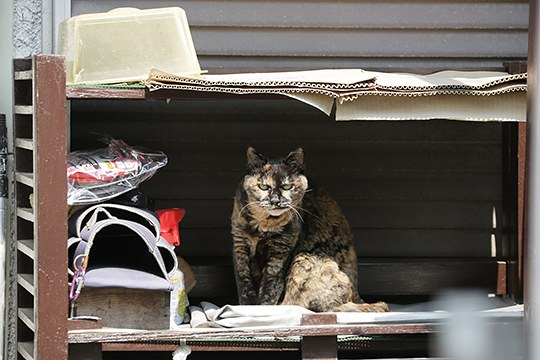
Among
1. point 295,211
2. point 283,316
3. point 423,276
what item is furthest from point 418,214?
point 283,316

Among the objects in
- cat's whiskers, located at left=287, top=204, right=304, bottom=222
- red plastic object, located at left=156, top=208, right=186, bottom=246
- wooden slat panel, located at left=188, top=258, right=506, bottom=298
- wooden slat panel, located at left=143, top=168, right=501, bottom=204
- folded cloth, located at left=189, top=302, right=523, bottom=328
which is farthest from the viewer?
wooden slat panel, located at left=143, top=168, right=501, bottom=204

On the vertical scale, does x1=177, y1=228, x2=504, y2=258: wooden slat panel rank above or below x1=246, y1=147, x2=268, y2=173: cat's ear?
below

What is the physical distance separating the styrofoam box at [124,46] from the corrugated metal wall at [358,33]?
2.23 ft

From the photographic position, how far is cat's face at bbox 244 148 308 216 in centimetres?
470

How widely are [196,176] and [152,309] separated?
1.21m

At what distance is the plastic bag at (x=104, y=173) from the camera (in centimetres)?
430

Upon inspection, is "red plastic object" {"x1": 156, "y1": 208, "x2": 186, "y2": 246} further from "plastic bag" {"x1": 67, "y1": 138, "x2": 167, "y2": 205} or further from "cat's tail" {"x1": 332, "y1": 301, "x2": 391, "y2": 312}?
"cat's tail" {"x1": 332, "y1": 301, "x2": 391, "y2": 312}

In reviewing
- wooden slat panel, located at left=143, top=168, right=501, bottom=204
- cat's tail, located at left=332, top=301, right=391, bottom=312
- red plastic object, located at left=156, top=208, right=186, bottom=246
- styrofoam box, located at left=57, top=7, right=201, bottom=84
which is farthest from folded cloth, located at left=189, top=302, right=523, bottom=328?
styrofoam box, located at left=57, top=7, right=201, bottom=84

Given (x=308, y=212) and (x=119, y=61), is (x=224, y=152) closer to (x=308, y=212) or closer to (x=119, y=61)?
(x=308, y=212)

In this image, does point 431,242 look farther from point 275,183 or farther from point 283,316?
point 283,316

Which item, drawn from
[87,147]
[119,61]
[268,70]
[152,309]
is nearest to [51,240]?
[152,309]

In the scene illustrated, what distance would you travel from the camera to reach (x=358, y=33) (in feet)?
17.5

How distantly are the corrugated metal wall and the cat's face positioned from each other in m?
0.70

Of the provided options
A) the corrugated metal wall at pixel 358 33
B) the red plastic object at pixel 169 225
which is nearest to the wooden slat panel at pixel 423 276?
the red plastic object at pixel 169 225
